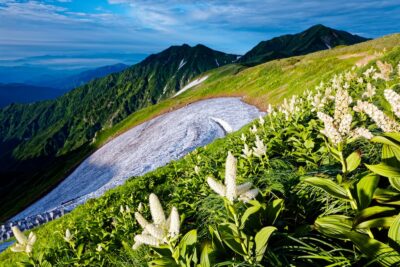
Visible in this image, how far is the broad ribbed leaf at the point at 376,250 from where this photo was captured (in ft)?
11.2

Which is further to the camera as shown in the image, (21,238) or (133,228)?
(133,228)

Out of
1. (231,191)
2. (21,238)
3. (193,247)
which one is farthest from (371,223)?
(21,238)

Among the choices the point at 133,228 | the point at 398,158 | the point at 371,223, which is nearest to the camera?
the point at 371,223

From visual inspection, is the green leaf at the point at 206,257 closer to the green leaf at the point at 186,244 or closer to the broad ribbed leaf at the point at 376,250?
the green leaf at the point at 186,244

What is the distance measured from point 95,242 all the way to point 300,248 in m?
7.44

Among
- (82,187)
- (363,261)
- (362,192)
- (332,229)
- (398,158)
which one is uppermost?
(398,158)

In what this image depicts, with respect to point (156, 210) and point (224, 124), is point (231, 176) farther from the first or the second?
point (224, 124)

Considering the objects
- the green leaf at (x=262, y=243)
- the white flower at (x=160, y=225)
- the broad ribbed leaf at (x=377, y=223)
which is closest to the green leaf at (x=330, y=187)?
the broad ribbed leaf at (x=377, y=223)

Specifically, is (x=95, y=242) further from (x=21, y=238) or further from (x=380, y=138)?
(x=380, y=138)

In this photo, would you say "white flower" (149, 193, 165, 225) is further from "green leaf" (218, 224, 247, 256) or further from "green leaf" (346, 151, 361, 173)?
"green leaf" (346, 151, 361, 173)

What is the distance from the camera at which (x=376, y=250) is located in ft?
11.6

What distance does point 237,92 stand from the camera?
233 feet

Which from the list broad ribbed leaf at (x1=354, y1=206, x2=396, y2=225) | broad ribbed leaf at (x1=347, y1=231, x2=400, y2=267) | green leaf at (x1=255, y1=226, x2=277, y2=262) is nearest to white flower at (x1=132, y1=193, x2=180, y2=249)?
green leaf at (x1=255, y1=226, x2=277, y2=262)

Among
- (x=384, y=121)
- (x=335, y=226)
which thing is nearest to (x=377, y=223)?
(x=335, y=226)
